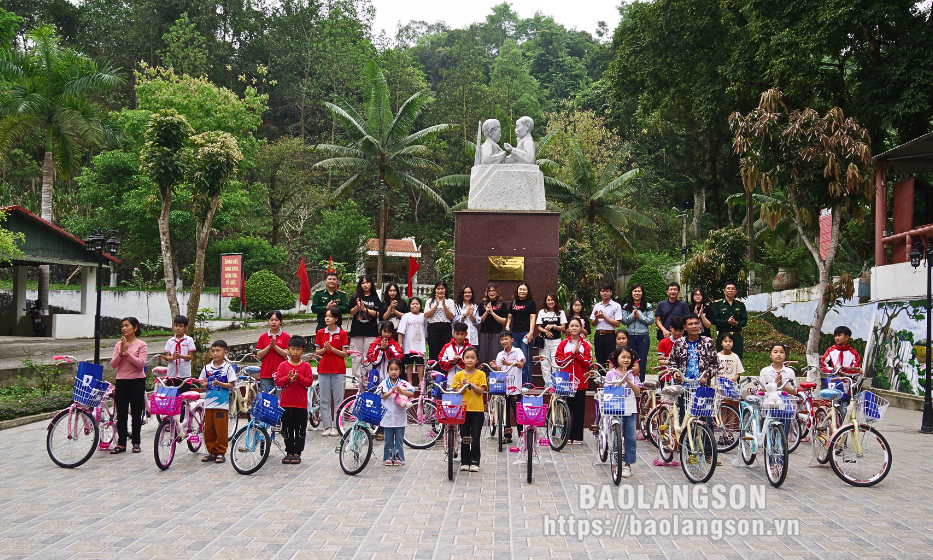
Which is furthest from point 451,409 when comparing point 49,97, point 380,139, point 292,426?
point 49,97

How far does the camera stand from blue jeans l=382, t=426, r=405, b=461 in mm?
7746

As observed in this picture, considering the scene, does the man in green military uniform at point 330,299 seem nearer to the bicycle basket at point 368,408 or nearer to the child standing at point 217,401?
the child standing at point 217,401

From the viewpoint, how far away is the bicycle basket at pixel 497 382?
25.8 feet

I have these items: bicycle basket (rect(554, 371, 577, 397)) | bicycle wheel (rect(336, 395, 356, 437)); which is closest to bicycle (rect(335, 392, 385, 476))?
bicycle wheel (rect(336, 395, 356, 437))

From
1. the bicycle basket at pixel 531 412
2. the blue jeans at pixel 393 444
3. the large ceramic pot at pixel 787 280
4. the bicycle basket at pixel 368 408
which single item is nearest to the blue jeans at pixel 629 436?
the bicycle basket at pixel 531 412

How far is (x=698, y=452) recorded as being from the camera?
6.93m

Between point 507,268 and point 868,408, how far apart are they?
5.68 meters

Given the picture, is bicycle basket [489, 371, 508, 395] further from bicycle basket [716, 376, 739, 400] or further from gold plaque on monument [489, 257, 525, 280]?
gold plaque on monument [489, 257, 525, 280]

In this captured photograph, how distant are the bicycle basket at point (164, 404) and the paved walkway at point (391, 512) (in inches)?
23.2

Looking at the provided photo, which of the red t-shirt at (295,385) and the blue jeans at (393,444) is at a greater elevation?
the red t-shirt at (295,385)

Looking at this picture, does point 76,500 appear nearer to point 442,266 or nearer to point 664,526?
point 664,526

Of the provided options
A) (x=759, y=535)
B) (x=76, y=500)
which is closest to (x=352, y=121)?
(x=76, y=500)

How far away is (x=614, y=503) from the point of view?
20.6 ft

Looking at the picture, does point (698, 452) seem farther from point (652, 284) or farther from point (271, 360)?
point (652, 284)
